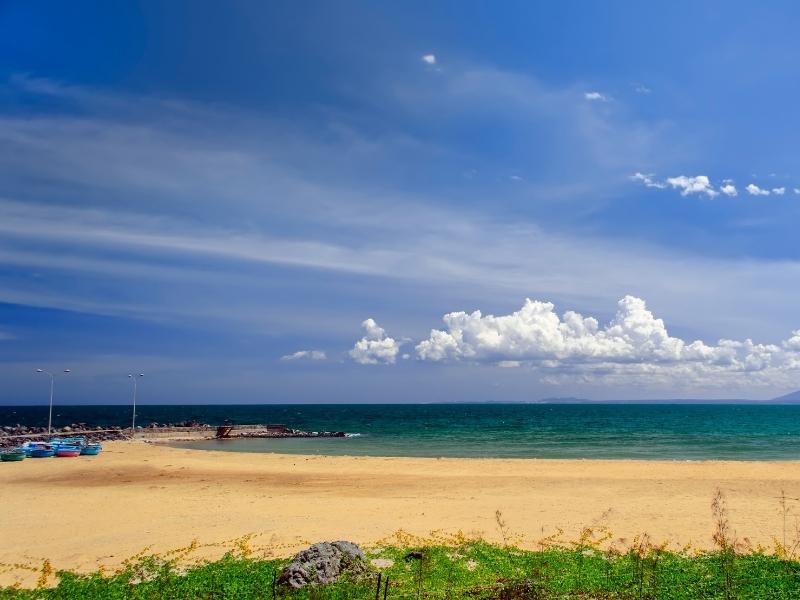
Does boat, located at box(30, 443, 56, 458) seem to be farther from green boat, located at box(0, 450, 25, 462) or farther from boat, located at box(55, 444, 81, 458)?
green boat, located at box(0, 450, 25, 462)

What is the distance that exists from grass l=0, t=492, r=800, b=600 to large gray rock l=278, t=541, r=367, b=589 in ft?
0.88

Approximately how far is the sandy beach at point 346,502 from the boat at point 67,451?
5423mm

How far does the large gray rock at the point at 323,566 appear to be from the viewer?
40.3 feet

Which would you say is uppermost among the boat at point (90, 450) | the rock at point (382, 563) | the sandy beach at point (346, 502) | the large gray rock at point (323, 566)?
the large gray rock at point (323, 566)

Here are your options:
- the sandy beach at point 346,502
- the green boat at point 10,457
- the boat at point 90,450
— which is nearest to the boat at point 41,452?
the boat at point 90,450

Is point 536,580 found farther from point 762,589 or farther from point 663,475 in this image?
point 663,475

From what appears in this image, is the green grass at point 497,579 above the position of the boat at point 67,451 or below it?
above

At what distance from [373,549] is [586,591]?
619 centimetres

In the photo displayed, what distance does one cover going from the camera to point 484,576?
1304 centimetres

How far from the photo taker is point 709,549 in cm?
1584

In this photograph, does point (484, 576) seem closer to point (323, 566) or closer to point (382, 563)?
point (382, 563)

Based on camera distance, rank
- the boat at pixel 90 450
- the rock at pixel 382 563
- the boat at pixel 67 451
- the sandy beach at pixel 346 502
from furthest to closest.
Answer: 1. the boat at pixel 90 450
2. the boat at pixel 67 451
3. the sandy beach at pixel 346 502
4. the rock at pixel 382 563

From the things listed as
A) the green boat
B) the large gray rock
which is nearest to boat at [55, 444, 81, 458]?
the green boat

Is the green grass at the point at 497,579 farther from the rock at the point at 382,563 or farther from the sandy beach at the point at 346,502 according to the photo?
the sandy beach at the point at 346,502
